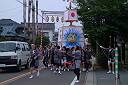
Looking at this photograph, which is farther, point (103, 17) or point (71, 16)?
point (71, 16)

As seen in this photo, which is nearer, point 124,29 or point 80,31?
point 124,29

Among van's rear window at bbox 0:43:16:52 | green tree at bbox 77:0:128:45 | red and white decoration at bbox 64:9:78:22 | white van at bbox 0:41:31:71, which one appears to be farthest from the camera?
red and white decoration at bbox 64:9:78:22

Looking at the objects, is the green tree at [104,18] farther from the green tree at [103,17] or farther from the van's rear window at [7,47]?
the van's rear window at [7,47]

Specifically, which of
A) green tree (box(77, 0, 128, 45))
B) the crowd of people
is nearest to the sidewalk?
the crowd of people

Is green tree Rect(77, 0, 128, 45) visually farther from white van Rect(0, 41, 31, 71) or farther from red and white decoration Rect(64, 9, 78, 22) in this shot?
white van Rect(0, 41, 31, 71)

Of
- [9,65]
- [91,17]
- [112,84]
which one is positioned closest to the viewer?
[112,84]

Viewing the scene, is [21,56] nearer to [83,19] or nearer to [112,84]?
[83,19]

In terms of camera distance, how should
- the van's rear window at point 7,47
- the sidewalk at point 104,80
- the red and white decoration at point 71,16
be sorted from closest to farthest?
the sidewalk at point 104,80, the van's rear window at point 7,47, the red and white decoration at point 71,16

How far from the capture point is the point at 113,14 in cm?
2681

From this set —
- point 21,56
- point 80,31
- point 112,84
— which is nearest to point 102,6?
point 80,31

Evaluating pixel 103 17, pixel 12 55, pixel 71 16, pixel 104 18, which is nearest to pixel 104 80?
pixel 12 55

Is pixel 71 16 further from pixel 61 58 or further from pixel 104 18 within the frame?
pixel 61 58

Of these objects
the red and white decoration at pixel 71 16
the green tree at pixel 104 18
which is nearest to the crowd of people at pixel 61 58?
the green tree at pixel 104 18

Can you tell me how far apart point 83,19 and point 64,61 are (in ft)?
10.9
